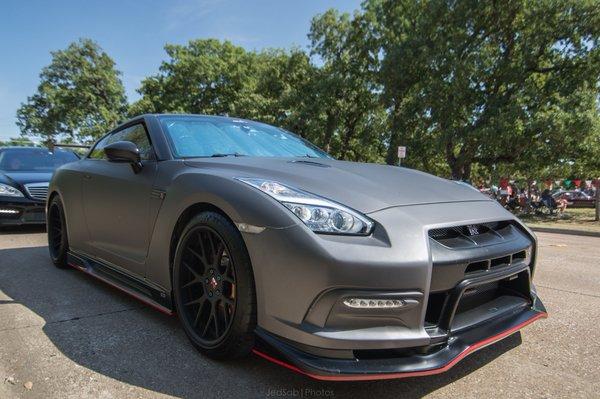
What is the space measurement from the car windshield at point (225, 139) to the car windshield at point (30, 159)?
5995mm

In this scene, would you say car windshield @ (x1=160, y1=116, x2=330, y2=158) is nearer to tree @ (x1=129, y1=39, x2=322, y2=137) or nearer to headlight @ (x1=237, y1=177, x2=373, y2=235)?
headlight @ (x1=237, y1=177, x2=373, y2=235)

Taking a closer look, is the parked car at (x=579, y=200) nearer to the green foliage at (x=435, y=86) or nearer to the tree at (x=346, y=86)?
the green foliage at (x=435, y=86)

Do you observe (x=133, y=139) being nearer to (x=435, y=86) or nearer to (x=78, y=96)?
(x=435, y=86)

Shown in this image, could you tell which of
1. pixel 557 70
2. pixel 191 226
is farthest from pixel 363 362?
pixel 557 70

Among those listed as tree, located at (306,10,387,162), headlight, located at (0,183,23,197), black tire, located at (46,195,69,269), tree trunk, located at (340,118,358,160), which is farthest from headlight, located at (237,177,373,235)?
tree trunk, located at (340,118,358,160)


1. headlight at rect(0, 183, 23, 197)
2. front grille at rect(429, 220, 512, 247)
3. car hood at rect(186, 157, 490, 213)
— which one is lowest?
headlight at rect(0, 183, 23, 197)

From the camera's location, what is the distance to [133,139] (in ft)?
12.0

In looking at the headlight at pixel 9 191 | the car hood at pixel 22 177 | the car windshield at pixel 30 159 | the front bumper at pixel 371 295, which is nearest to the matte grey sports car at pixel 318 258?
the front bumper at pixel 371 295

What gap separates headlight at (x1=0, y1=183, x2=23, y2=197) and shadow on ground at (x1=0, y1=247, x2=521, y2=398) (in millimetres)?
3950

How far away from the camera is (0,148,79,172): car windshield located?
8.11 meters

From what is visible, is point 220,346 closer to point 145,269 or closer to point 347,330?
point 347,330

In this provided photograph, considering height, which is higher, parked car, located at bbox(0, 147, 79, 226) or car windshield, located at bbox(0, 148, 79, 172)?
car windshield, located at bbox(0, 148, 79, 172)

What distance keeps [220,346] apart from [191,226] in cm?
68

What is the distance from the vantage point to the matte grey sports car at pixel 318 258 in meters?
1.93
